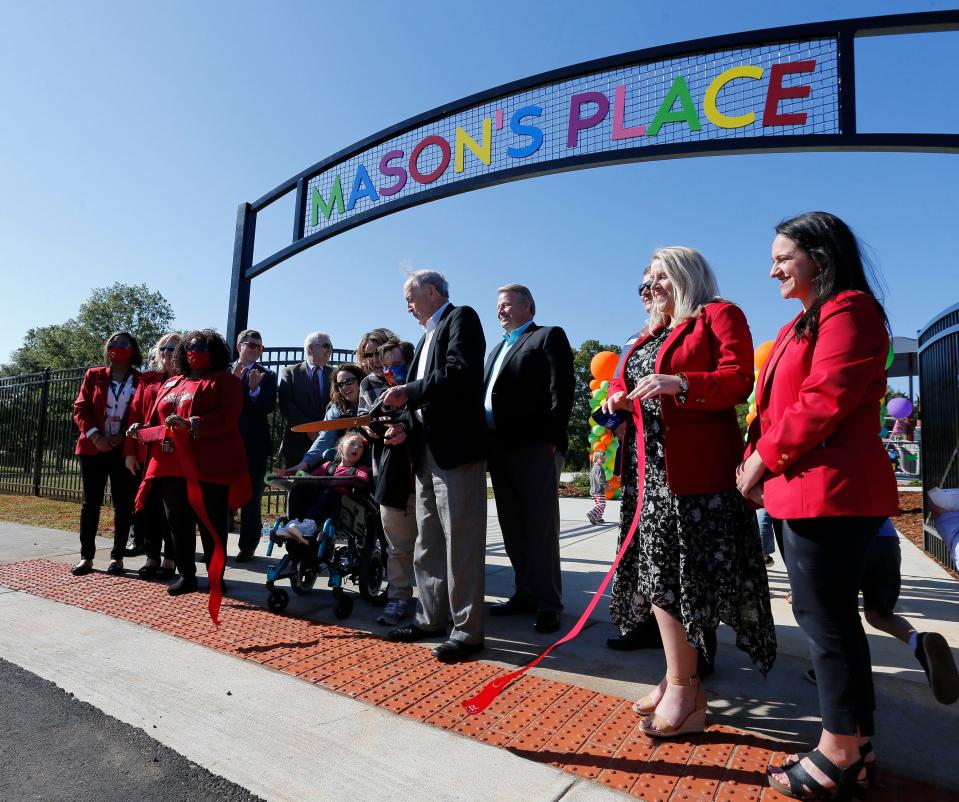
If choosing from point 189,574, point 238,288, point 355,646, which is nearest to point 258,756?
point 355,646

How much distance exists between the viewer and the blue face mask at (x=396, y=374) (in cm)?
409

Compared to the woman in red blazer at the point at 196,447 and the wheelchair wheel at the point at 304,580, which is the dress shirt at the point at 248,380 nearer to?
the woman in red blazer at the point at 196,447

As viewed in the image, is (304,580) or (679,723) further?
(304,580)

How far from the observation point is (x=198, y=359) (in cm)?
462

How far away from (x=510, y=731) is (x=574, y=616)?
1719 millimetres

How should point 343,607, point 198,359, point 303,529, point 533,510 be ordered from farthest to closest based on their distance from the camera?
1. point 198,359
2. point 303,529
3. point 343,607
4. point 533,510

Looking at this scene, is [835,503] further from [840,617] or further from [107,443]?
[107,443]

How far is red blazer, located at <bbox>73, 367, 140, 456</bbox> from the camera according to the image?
5.25 meters

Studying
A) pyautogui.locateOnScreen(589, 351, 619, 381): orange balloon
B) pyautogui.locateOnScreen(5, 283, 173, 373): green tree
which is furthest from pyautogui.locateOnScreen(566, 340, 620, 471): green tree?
pyautogui.locateOnScreen(5, 283, 173, 373): green tree

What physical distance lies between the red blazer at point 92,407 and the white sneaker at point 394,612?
307 cm

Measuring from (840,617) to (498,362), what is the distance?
266 centimetres

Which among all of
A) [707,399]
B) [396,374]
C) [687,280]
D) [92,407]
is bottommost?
[92,407]

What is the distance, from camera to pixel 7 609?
4.10 m

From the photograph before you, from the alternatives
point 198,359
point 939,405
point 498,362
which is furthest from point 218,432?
point 939,405
